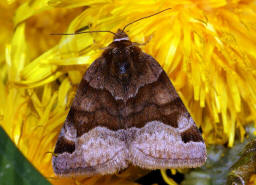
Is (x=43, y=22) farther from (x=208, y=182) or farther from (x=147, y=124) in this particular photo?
(x=208, y=182)

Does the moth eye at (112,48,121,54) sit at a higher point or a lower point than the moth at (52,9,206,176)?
higher

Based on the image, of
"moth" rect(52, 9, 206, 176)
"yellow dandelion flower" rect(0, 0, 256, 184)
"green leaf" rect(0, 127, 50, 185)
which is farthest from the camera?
"yellow dandelion flower" rect(0, 0, 256, 184)

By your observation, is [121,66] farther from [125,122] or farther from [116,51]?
[125,122]

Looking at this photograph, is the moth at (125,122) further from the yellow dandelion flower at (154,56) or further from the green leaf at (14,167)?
the green leaf at (14,167)

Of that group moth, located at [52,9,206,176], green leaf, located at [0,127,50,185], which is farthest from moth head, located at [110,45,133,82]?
green leaf, located at [0,127,50,185]

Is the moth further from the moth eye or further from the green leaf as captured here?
the green leaf

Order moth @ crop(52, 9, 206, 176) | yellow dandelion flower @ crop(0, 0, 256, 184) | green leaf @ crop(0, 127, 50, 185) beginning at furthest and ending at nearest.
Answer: yellow dandelion flower @ crop(0, 0, 256, 184) < moth @ crop(52, 9, 206, 176) < green leaf @ crop(0, 127, 50, 185)

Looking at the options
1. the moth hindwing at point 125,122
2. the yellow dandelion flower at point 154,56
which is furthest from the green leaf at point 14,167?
the yellow dandelion flower at point 154,56
